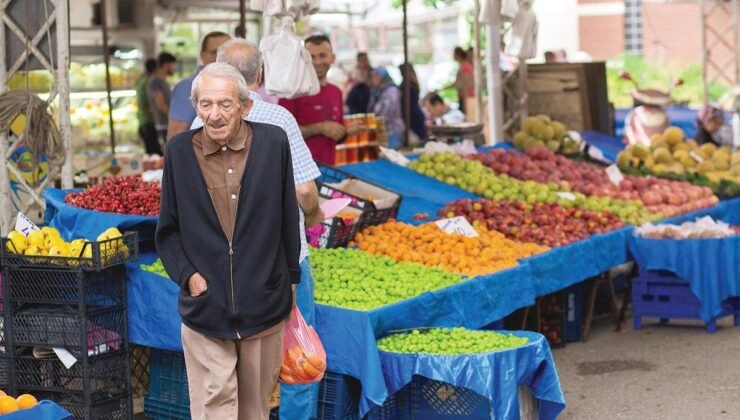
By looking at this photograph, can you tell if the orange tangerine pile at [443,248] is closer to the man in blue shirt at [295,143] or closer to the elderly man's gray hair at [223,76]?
the man in blue shirt at [295,143]

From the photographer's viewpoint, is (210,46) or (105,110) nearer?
(210,46)

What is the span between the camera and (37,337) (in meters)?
5.77

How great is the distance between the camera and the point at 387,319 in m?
6.09

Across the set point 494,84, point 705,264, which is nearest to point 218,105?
point 705,264

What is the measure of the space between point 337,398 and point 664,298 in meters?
3.62

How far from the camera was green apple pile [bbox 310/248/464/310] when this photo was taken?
20.3ft

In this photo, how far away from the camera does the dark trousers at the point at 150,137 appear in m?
15.9

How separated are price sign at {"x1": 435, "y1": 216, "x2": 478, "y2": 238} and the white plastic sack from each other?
115cm

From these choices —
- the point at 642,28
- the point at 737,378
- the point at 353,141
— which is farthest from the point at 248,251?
the point at 642,28

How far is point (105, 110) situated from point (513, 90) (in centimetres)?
525

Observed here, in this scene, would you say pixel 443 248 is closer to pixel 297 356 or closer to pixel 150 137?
pixel 297 356

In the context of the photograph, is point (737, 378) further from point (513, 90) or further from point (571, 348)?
point (513, 90)

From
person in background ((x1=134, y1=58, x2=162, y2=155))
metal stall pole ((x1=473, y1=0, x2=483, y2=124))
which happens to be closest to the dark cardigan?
metal stall pole ((x1=473, y1=0, x2=483, y2=124))

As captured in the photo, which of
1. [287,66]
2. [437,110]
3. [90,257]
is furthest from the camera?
[437,110]
